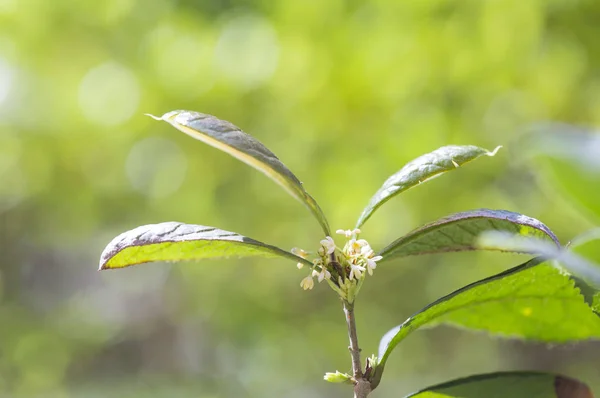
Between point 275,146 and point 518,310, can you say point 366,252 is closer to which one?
point 518,310

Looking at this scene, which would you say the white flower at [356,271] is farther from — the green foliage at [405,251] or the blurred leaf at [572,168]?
the blurred leaf at [572,168]

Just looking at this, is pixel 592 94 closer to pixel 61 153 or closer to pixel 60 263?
pixel 61 153

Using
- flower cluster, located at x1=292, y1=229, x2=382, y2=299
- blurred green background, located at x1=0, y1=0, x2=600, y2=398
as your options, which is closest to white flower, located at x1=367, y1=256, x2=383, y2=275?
flower cluster, located at x1=292, y1=229, x2=382, y2=299

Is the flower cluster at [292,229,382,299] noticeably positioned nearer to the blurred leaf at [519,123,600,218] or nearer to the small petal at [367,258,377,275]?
the small petal at [367,258,377,275]

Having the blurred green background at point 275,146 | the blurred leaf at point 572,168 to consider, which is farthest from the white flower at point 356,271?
the blurred green background at point 275,146

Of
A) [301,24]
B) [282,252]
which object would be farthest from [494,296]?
[301,24]

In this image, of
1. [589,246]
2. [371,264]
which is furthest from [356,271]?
[589,246]

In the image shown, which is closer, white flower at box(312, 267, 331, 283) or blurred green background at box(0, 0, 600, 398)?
white flower at box(312, 267, 331, 283)
